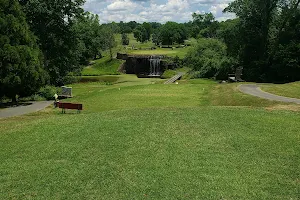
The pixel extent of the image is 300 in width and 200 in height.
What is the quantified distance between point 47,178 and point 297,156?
24.7 feet

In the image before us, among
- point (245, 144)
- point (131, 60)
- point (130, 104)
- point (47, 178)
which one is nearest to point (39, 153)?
point (47, 178)

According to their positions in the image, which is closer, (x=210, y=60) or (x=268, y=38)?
(x=268, y=38)

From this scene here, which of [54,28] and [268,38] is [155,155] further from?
[268,38]

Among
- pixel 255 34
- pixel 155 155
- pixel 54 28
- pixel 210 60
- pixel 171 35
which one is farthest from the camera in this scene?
pixel 171 35

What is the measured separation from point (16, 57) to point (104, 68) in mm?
56449

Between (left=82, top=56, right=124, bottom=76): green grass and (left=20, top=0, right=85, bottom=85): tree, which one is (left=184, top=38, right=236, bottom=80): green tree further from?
(left=20, top=0, right=85, bottom=85): tree

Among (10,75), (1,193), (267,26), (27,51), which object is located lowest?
(1,193)

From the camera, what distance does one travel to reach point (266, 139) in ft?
39.4

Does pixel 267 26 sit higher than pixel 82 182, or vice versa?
pixel 267 26

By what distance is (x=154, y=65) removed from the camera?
7150 centimetres

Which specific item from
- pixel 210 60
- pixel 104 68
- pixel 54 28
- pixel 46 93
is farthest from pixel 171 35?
pixel 46 93

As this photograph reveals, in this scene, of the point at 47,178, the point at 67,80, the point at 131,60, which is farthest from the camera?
the point at 131,60

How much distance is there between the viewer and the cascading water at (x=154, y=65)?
7081cm

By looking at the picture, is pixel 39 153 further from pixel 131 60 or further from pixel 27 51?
pixel 131 60
